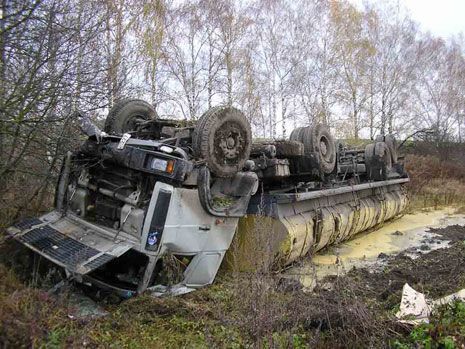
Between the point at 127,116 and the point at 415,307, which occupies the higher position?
the point at 127,116

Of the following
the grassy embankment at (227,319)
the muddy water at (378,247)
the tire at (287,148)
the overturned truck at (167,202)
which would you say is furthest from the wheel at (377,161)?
the grassy embankment at (227,319)

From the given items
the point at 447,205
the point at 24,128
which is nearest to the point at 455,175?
the point at 447,205

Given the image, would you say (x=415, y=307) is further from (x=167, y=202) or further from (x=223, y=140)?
(x=223, y=140)

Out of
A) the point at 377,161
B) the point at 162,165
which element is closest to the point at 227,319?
the point at 162,165

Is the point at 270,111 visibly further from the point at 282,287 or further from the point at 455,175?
the point at 282,287

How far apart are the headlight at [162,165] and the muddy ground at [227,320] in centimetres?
113

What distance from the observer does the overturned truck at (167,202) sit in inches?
161

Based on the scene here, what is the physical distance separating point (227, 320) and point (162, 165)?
1.50 m

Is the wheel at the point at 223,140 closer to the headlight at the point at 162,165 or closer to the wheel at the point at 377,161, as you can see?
the headlight at the point at 162,165

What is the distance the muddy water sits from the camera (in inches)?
237

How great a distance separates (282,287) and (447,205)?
1133 cm

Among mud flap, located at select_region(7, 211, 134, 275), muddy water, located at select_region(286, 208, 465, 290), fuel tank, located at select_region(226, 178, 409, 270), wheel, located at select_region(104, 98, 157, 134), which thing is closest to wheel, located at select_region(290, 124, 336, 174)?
fuel tank, located at select_region(226, 178, 409, 270)

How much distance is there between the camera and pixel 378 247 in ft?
26.4

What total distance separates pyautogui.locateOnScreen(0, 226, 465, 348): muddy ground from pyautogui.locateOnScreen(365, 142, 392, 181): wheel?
5.00m
